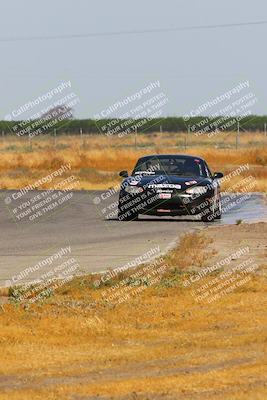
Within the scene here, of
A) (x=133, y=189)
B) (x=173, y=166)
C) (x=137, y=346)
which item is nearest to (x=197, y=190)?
(x=133, y=189)

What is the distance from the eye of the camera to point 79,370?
955 centimetres

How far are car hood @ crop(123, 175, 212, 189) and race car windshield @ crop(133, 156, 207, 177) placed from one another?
59 centimetres

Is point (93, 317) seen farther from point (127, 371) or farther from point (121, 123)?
point (121, 123)

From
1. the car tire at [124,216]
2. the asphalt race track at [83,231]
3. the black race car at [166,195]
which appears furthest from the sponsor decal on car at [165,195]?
the car tire at [124,216]

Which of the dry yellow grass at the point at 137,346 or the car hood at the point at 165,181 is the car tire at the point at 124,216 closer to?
the car hood at the point at 165,181

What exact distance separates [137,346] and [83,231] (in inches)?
572

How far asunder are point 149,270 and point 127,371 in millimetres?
7068

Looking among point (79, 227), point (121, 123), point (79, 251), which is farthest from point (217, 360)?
point (121, 123)

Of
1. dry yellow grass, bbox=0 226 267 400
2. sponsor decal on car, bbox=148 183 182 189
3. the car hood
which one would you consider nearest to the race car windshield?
the car hood

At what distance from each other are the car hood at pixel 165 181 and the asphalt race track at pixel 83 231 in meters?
0.86

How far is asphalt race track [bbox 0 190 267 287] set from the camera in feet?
61.2

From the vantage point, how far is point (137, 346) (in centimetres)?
1077

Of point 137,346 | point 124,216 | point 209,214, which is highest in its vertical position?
point 137,346

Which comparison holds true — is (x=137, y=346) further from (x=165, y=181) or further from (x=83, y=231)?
(x=165, y=181)
